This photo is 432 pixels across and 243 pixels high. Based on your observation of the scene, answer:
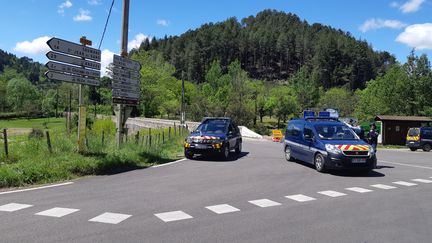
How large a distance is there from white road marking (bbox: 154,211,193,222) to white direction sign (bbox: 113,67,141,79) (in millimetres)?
8786

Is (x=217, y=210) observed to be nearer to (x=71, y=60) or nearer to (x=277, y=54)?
(x=71, y=60)

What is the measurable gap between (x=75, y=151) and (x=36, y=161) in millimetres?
2027

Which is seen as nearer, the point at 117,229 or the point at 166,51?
the point at 117,229

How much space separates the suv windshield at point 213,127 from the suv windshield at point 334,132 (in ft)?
15.6

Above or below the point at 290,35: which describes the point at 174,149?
below

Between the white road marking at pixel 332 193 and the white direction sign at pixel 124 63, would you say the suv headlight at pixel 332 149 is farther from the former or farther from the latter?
the white direction sign at pixel 124 63

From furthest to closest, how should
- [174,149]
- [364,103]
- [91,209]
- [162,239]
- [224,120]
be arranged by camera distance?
[364,103] < [174,149] < [224,120] < [91,209] < [162,239]

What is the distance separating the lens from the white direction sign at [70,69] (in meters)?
11.4

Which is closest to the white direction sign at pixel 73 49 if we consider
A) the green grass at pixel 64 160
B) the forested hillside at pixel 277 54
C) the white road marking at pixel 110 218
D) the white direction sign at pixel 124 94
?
the white direction sign at pixel 124 94

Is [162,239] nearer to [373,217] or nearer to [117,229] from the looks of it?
[117,229]

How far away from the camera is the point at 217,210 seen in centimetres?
705

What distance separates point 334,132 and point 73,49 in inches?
361

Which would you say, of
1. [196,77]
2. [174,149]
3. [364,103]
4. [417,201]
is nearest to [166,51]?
[196,77]

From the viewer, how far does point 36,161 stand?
10352 millimetres
